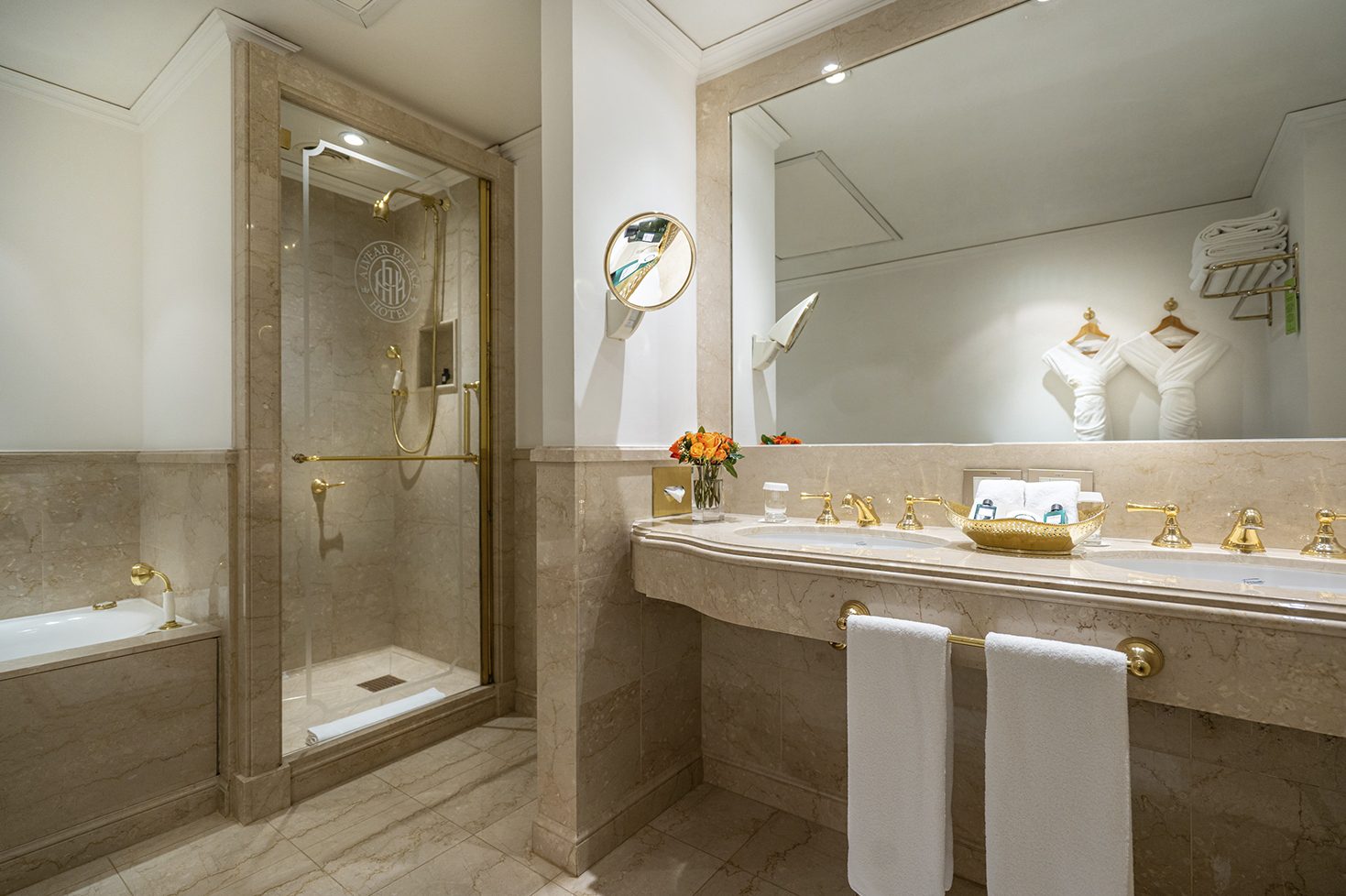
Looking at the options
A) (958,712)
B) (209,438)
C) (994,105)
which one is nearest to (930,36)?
(994,105)

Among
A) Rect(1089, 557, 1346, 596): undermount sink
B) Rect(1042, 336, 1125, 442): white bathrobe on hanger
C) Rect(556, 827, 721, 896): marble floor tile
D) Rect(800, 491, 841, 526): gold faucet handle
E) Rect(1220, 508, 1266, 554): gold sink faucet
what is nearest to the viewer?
Rect(1089, 557, 1346, 596): undermount sink

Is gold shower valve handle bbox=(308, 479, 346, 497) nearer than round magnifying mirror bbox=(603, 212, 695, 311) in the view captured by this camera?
No

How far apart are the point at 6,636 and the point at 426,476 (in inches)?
60.0

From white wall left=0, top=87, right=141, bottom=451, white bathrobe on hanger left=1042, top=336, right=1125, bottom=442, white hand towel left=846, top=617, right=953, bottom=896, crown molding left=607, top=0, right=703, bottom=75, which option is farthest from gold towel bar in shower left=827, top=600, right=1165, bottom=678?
white wall left=0, top=87, right=141, bottom=451

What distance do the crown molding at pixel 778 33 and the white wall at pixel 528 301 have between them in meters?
0.96

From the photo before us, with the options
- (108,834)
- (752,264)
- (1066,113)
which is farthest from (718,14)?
(108,834)

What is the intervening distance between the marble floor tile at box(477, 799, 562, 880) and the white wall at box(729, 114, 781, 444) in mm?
1448

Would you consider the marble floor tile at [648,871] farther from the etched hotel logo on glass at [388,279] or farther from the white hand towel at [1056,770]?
the etched hotel logo on glass at [388,279]

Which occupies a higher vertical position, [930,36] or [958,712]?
[930,36]

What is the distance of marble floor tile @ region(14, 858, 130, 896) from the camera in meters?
1.63

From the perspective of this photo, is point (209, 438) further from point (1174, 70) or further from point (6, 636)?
point (1174, 70)

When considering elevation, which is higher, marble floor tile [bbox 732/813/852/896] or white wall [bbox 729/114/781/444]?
white wall [bbox 729/114/781/444]

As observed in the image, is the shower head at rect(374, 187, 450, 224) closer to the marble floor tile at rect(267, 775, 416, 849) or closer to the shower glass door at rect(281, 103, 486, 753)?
the shower glass door at rect(281, 103, 486, 753)

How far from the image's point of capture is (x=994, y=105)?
1689 mm
